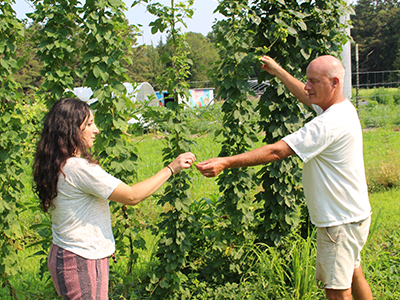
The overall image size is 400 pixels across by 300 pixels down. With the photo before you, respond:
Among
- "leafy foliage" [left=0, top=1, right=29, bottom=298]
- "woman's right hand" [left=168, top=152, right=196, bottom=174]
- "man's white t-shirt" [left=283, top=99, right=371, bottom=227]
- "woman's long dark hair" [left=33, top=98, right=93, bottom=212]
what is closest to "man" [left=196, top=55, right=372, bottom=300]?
"man's white t-shirt" [left=283, top=99, right=371, bottom=227]

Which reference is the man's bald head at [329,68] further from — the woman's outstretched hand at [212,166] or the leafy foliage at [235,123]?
the woman's outstretched hand at [212,166]

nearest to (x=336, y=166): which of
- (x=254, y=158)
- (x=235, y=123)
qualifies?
(x=254, y=158)

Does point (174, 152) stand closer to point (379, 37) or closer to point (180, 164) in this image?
point (180, 164)

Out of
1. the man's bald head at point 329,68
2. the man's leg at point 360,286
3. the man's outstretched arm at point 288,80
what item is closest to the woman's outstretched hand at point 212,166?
the man's bald head at point 329,68

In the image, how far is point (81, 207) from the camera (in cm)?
203

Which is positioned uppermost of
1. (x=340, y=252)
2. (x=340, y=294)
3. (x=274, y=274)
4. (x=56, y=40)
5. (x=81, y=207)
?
(x=56, y=40)

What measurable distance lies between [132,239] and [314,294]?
1.75 m

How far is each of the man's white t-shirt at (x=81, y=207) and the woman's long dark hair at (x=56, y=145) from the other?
4 centimetres

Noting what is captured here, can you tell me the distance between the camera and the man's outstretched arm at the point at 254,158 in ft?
7.86

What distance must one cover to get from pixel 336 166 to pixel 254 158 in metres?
0.59

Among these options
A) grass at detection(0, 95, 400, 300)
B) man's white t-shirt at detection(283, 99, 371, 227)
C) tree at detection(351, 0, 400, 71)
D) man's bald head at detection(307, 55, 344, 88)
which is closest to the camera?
man's white t-shirt at detection(283, 99, 371, 227)

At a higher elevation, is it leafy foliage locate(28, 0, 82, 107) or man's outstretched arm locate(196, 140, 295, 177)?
leafy foliage locate(28, 0, 82, 107)

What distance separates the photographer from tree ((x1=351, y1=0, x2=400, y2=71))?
2320 inches

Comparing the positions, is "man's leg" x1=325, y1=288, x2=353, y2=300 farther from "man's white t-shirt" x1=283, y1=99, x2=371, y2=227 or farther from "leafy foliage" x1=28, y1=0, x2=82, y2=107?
"leafy foliage" x1=28, y1=0, x2=82, y2=107
